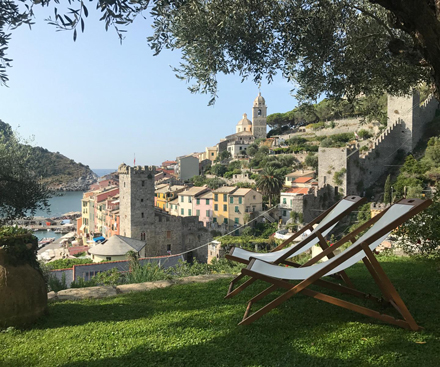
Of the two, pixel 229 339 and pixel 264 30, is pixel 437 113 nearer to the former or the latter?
pixel 264 30

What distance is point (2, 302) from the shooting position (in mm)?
2963

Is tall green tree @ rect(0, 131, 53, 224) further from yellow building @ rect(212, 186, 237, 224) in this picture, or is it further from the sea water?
the sea water

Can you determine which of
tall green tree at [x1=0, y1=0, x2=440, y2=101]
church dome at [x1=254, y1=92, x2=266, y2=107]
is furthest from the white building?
tall green tree at [x1=0, y1=0, x2=440, y2=101]

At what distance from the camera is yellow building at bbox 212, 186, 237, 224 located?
3447 centimetres

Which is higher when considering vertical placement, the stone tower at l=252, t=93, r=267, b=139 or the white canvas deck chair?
the stone tower at l=252, t=93, r=267, b=139

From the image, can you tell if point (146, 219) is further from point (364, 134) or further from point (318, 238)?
point (318, 238)

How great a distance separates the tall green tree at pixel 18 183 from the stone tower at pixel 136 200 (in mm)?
19232

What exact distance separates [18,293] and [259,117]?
6843 cm

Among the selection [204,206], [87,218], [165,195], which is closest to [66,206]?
[87,218]

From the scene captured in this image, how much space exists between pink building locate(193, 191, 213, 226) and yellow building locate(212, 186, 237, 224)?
0.60 metres

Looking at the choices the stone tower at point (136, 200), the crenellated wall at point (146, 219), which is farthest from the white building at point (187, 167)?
the stone tower at point (136, 200)

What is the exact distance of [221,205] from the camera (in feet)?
115

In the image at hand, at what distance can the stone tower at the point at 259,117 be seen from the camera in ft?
227

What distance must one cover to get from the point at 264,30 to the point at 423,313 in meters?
3.88
